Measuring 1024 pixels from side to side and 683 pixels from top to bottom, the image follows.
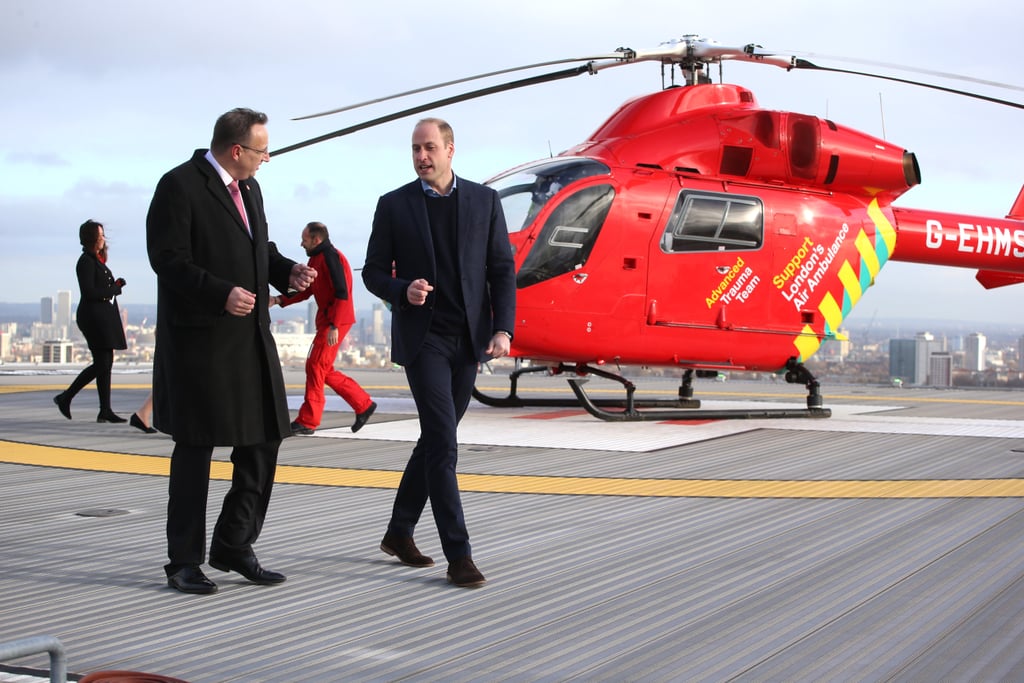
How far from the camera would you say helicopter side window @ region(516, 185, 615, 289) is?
30.9ft

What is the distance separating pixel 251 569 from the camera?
162 inches

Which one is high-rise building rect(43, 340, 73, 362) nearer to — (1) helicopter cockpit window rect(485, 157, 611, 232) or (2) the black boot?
(2) the black boot

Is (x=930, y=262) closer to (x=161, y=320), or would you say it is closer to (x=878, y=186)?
(x=878, y=186)

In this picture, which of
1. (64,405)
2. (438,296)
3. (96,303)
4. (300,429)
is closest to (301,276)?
(438,296)

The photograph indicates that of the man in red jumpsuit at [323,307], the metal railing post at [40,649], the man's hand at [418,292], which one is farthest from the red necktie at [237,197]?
the man in red jumpsuit at [323,307]

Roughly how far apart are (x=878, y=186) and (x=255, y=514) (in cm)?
810

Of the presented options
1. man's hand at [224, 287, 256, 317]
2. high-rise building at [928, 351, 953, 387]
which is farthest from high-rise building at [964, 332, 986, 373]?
man's hand at [224, 287, 256, 317]

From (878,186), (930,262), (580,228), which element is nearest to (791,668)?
(580,228)

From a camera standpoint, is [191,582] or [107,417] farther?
[107,417]

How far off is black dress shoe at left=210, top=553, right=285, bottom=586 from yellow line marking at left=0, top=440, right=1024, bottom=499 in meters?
2.20

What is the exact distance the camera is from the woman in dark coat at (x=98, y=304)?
946 centimetres

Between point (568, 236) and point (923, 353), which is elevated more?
point (568, 236)

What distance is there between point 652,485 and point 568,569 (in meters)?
2.16

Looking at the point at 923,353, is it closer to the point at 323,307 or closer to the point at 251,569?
the point at 323,307
